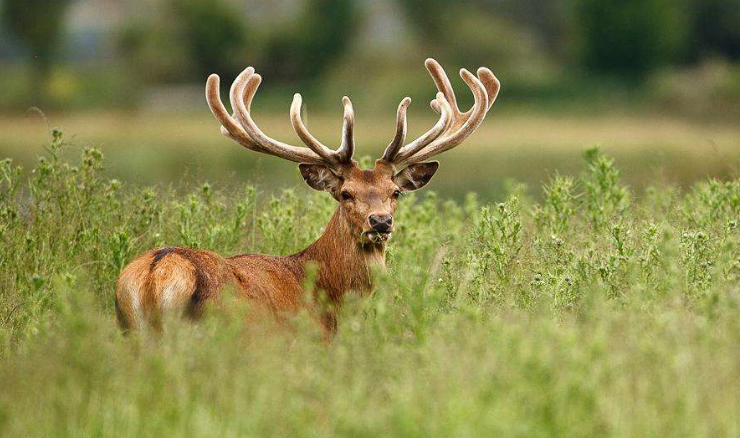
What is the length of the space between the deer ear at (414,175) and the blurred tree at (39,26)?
34181 mm

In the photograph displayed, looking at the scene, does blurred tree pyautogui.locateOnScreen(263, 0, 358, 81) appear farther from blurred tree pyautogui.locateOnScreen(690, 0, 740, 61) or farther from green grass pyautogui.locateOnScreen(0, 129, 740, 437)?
green grass pyautogui.locateOnScreen(0, 129, 740, 437)

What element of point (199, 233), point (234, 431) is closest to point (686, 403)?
point (234, 431)

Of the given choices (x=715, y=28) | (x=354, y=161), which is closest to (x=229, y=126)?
(x=354, y=161)

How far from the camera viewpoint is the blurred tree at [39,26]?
41.4 meters

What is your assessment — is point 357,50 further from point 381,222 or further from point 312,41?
point 381,222

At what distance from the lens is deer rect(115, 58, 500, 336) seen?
6203 millimetres

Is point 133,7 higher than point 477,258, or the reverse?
point 133,7

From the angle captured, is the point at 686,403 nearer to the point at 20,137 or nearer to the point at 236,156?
the point at 236,156

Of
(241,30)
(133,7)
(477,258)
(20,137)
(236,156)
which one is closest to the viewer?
(477,258)

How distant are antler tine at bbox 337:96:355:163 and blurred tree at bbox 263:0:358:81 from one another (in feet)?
112

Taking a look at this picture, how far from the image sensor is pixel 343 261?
7.41m

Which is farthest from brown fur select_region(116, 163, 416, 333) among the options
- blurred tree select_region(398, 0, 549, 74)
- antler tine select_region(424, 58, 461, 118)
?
blurred tree select_region(398, 0, 549, 74)

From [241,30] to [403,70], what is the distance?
21.9 feet

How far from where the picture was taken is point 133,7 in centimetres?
5184
